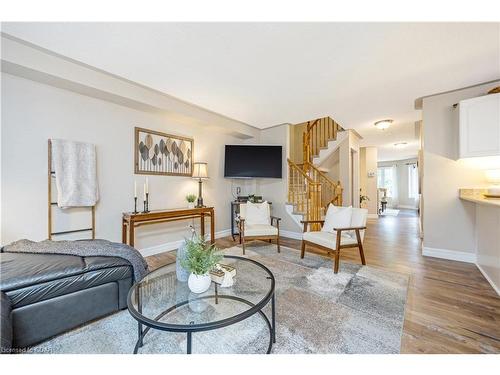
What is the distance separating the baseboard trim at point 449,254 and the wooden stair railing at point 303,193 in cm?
181

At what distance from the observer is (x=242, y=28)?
70.7 inches

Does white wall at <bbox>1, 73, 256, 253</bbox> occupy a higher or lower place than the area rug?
higher

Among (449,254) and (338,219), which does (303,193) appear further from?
(449,254)

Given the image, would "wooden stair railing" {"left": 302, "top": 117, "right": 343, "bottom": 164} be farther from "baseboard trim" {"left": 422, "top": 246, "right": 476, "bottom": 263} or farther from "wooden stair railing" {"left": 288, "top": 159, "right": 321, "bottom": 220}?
"baseboard trim" {"left": 422, "top": 246, "right": 476, "bottom": 263}

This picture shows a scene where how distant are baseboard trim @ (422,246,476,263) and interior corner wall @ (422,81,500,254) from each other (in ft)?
0.13

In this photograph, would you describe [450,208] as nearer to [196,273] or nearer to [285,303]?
[285,303]

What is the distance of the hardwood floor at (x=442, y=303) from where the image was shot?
1475 millimetres

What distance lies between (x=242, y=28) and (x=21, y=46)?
2191 millimetres

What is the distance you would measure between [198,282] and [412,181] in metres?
12.2

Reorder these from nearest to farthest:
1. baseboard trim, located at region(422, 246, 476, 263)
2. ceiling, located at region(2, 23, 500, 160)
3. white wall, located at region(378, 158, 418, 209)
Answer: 1. ceiling, located at region(2, 23, 500, 160)
2. baseboard trim, located at region(422, 246, 476, 263)
3. white wall, located at region(378, 158, 418, 209)

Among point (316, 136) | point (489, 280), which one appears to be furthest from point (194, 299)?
point (316, 136)

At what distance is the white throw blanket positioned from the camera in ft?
8.30

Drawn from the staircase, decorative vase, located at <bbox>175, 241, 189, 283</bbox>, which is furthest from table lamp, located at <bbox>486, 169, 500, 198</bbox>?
decorative vase, located at <bbox>175, 241, 189, 283</bbox>
